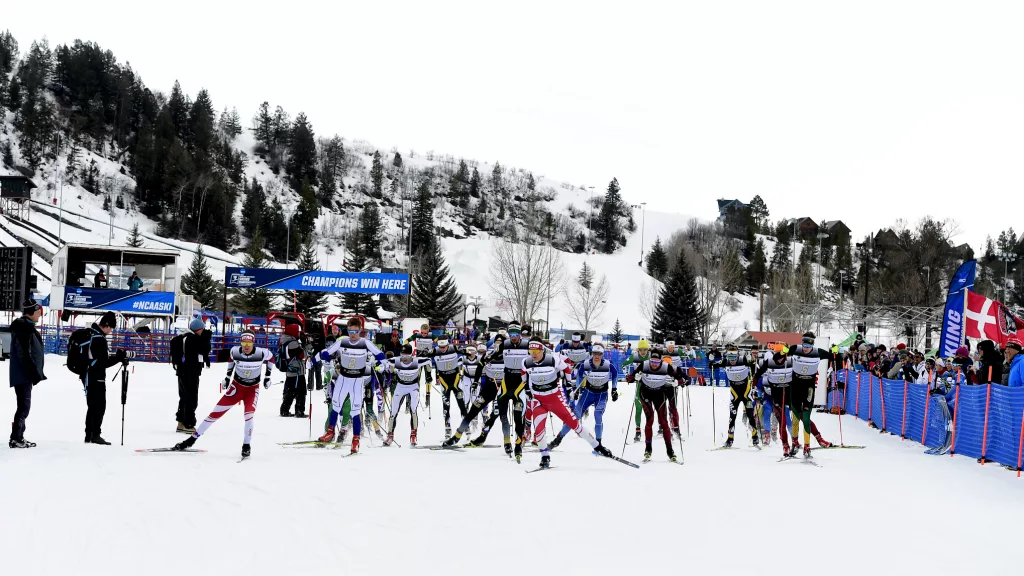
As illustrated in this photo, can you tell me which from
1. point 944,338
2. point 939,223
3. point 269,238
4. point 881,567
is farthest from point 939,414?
point 269,238

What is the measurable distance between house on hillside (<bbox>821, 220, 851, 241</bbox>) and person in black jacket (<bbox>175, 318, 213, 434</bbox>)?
399 ft

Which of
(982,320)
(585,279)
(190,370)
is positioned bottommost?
(190,370)

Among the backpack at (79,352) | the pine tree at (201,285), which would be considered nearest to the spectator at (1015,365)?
the backpack at (79,352)

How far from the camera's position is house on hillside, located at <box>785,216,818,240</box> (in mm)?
141750

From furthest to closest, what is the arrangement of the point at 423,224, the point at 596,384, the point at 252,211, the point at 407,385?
the point at 252,211, the point at 423,224, the point at 596,384, the point at 407,385

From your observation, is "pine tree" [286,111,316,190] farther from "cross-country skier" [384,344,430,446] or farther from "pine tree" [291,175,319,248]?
"cross-country skier" [384,344,430,446]

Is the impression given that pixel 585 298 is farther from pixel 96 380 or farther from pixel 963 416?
pixel 96 380

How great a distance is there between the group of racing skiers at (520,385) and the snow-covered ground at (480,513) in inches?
24.4

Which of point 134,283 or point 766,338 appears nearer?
point 134,283

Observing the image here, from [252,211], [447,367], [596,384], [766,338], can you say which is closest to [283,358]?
[447,367]

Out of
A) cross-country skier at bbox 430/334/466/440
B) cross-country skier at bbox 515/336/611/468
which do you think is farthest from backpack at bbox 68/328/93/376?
cross-country skier at bbox 515/336/611/468

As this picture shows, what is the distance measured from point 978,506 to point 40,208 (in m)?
91.8

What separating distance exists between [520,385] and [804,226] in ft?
471

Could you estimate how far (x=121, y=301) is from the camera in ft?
128
